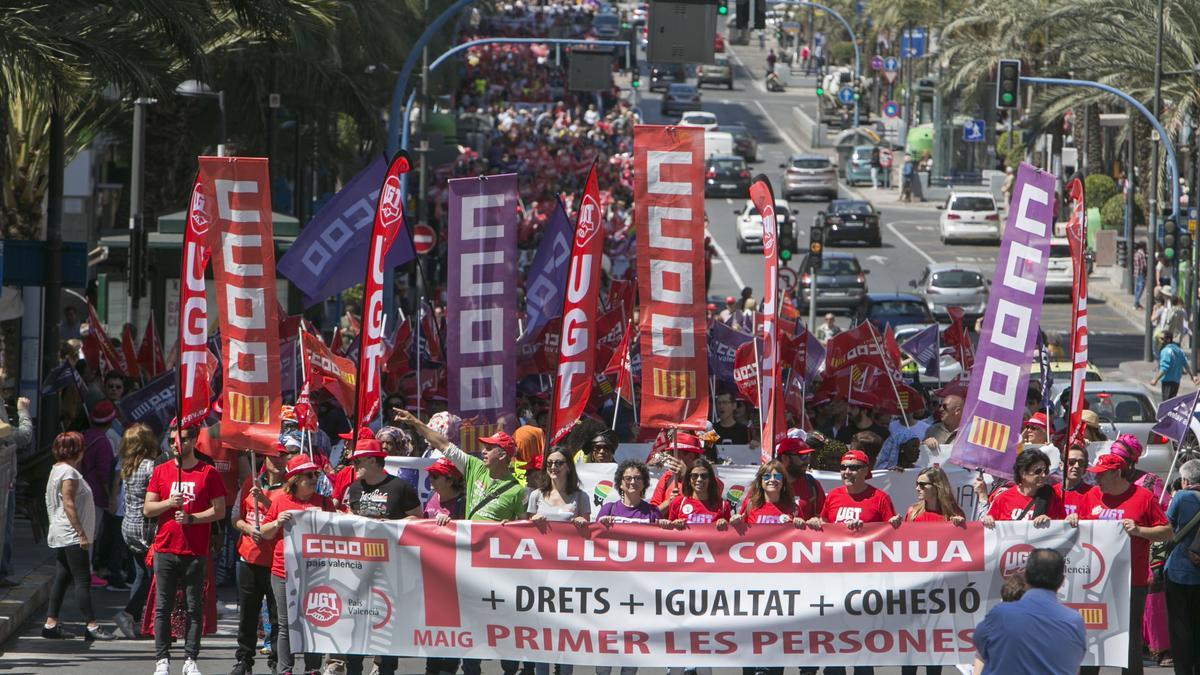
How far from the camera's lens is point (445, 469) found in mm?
11492

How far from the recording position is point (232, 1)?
64.8ft

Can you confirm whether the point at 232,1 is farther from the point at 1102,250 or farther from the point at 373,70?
the point at 1102,250

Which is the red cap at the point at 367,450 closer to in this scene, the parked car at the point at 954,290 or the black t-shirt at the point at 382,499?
the black t-shirt at the point at 382,499

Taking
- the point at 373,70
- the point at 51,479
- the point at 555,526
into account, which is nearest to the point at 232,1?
the point at 51,479

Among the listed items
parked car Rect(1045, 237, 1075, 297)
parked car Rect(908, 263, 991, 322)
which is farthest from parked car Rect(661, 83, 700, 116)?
parked car Rect(908, 263, 991, 322)

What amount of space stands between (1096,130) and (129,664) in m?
46.6

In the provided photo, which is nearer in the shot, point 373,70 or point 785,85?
point 373,70

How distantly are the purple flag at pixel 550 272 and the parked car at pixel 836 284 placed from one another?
24.0 metres

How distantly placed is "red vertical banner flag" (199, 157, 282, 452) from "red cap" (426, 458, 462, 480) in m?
1.39

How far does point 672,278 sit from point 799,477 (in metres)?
2.50

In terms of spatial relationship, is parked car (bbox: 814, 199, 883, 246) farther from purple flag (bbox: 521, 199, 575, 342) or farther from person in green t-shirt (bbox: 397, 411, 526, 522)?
person in green t-shirt (bbox: 397, 411, 526, 522)

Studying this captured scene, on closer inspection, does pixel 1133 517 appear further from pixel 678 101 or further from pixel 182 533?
pixel 678 101

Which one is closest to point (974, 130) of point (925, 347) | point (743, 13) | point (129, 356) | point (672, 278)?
point (743, 13)

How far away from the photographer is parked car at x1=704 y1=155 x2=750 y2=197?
62844 millimetres
